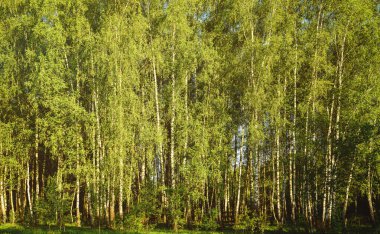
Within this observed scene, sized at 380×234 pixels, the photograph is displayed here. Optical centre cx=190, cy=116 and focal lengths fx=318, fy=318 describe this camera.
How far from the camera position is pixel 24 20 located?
2631 centimetres

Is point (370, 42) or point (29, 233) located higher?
point (370, 42)

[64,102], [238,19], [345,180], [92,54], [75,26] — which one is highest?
[238,19]

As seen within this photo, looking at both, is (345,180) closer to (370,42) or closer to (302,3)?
(370,42)

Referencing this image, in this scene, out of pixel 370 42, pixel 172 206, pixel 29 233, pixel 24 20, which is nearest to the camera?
pixel 29 233

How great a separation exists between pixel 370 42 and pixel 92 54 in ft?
69.6

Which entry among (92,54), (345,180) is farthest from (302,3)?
(92,54)

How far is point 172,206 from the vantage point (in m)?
22.1

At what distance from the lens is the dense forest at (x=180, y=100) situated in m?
22.6

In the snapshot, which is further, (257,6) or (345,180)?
(257,6)

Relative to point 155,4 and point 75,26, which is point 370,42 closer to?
point 155,4

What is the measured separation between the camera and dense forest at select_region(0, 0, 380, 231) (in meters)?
22.6

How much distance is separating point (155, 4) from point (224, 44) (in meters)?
7.71

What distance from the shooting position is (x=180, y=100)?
26.5 m

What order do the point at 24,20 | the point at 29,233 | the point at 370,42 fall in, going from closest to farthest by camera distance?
the point at 29,233 → the point at 370,42 → the point at 24,20
